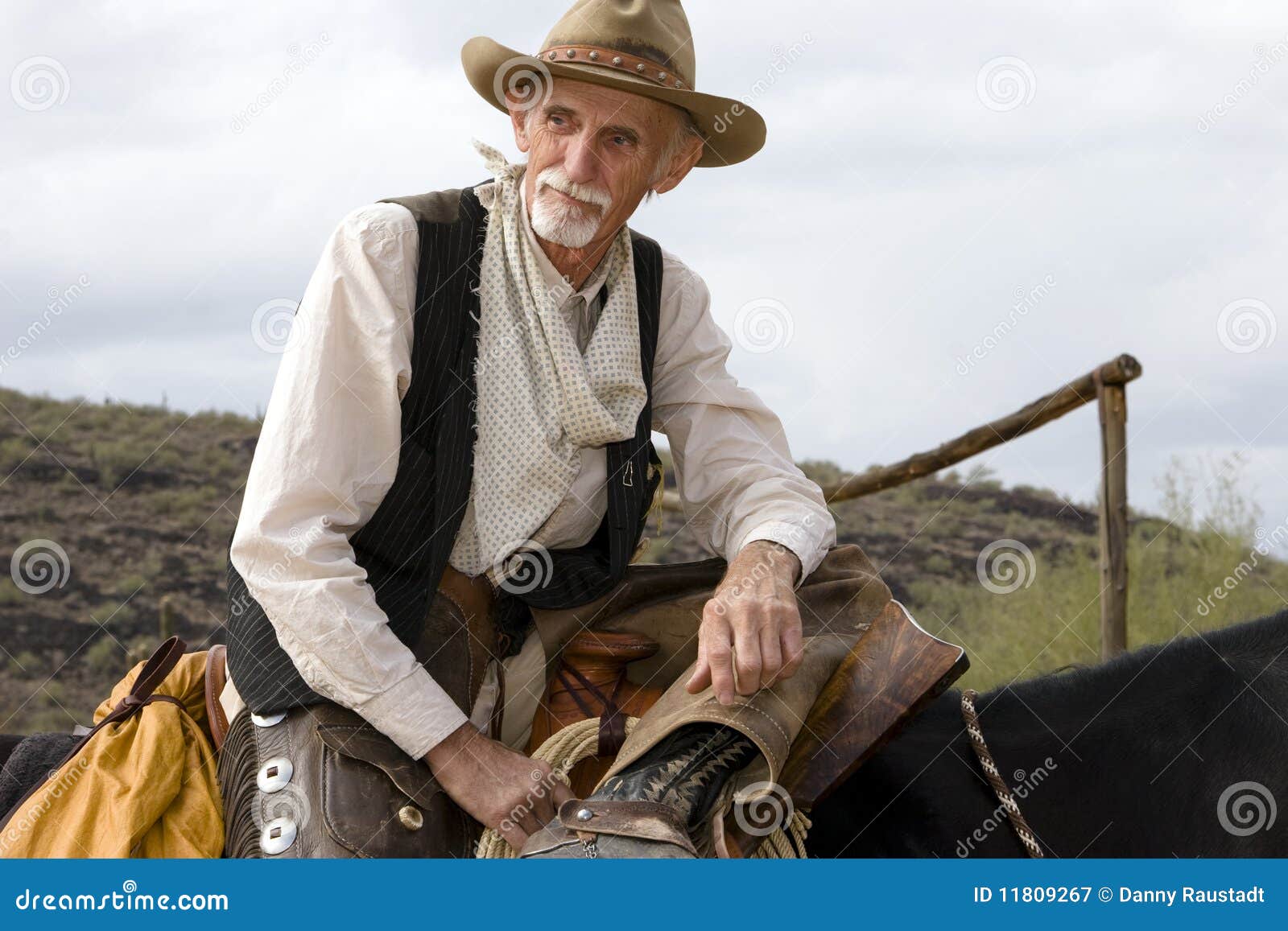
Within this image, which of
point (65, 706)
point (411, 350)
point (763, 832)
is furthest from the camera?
point (65, 706)

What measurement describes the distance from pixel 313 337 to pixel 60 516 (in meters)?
12.2

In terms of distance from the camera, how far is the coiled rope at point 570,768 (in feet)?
6.96

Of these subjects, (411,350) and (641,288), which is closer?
(411,350)

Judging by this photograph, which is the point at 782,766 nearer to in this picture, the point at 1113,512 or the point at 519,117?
the point at 519,117

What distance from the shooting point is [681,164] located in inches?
116

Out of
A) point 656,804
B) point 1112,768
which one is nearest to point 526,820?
point 656,804

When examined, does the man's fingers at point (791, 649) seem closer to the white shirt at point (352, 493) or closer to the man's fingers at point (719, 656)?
the man's fingers at point (719, 656)

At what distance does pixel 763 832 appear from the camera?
83.0 inches

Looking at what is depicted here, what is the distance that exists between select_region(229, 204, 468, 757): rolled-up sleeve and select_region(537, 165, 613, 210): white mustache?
329mm

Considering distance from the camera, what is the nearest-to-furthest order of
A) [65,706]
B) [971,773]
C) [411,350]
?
[971,773]
[411,350]
[65,706]

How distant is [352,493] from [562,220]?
29.4 inches

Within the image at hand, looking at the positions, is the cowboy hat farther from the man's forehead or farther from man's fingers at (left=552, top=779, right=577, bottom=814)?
man's fingers at (left=552, top=779, right=577, bottom=814)

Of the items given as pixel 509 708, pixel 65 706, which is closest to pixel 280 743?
pixel 509 708

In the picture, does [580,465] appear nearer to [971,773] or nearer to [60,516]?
[971,773]
